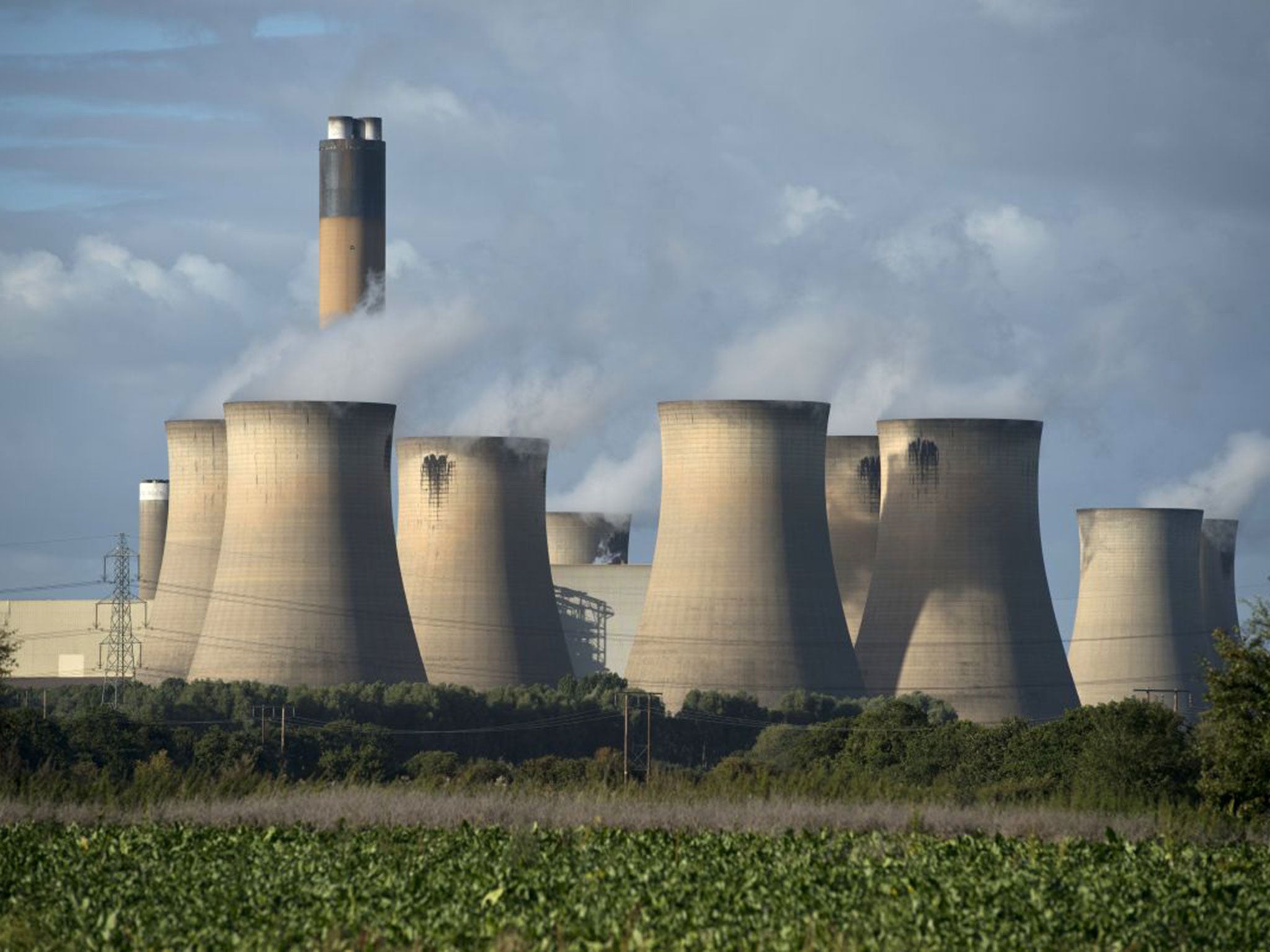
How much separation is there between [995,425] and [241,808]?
22.6 meters

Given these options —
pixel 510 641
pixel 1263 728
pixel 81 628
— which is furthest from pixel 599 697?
pixel 1263 728

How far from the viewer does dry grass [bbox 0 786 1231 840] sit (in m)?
12.7

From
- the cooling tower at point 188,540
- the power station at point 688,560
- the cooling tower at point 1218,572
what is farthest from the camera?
the cooling tower at point 1218,572

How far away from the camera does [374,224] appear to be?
1620 inches

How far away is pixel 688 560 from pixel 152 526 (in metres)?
22.0

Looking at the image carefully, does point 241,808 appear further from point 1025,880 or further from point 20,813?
point 1025,880

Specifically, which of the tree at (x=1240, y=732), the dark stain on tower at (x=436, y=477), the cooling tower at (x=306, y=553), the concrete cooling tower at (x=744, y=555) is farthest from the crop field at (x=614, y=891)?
the dark stain on tower at (x=436, y=477)

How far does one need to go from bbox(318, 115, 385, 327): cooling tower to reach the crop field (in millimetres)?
29299

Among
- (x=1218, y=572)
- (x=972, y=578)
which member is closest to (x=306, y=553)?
(x=972, y=578)

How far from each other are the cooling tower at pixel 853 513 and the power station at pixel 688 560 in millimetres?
46

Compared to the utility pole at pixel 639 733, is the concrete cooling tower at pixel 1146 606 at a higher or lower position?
higher

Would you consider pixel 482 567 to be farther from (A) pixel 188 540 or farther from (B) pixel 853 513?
(B) pixel 853 513

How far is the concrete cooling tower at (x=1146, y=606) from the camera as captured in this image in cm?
Result: 3969

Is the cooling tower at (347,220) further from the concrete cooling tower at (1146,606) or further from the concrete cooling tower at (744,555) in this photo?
the concrete cooling tower at (1146,606)
